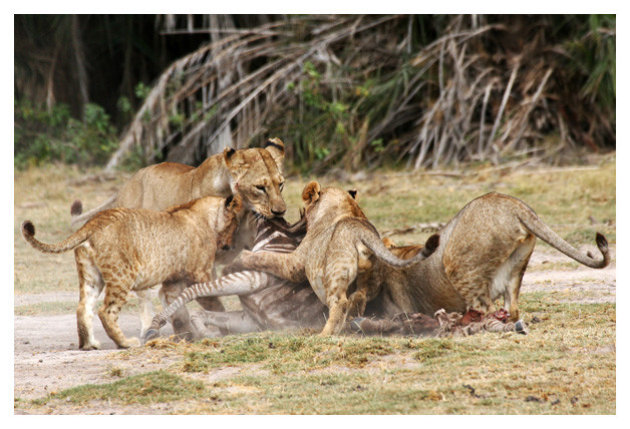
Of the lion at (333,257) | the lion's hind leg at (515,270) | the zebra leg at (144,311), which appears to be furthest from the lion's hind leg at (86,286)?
the lion's hind leg at (515,270)

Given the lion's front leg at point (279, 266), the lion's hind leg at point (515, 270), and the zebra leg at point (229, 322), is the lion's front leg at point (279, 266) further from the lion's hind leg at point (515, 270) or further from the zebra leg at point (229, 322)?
the lion's hind leg at point (515, 270)

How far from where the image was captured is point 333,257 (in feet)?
19.0

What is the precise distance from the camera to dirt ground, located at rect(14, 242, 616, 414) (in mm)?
5266

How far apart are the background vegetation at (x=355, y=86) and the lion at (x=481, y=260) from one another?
15.0 feet

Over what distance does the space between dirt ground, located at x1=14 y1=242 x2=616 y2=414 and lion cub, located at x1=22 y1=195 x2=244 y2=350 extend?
0.85 feet

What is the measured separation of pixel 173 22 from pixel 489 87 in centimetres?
379

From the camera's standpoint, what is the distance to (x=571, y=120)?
1153 cm

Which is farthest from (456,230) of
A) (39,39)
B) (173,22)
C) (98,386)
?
(173,22)

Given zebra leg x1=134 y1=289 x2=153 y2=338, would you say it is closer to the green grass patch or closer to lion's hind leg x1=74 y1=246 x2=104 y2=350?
lion's hind leg x1=74 y1=246 x2=104 y2=350

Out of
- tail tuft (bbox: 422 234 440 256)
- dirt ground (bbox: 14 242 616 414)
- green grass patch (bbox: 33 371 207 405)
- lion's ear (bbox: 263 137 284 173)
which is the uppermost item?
lion's ear (bbox: 263 137 284 173)

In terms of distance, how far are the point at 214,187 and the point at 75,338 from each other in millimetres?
1401

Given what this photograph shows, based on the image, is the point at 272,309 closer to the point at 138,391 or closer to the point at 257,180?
the point at 257,180

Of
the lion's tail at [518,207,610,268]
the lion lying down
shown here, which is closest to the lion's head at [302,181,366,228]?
the lion lying down

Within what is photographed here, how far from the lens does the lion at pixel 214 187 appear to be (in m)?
6.30
